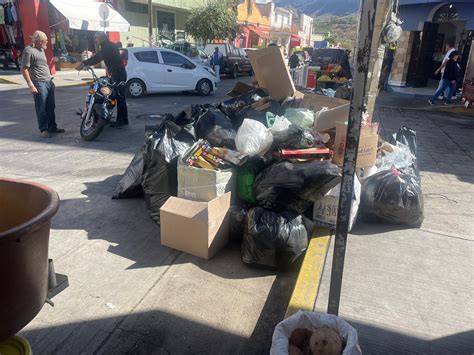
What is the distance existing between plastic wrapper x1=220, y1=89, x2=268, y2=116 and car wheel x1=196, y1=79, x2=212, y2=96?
→ 8073 millimetres

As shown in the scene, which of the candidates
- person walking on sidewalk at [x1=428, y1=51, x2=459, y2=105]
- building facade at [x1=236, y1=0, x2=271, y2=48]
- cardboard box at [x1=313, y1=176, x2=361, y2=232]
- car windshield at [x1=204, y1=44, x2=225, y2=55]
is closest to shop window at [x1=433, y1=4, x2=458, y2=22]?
person walking on sidewalk at [x1=428, y1=51, x2=459, y2=105]

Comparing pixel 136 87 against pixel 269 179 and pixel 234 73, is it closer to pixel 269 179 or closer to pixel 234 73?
pixel 234 73

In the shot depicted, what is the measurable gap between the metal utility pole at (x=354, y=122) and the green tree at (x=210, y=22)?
84.2 feet

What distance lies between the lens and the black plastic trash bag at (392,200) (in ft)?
12.3

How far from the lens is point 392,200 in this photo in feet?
12.3

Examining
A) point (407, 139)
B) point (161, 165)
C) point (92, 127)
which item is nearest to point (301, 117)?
point (407, 139)

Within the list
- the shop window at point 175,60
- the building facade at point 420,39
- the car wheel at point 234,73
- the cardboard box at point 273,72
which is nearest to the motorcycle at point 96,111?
the cardboard box at point 273,72

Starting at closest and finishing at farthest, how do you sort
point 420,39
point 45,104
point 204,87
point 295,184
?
point 295,184
point 45,104
point 204,87
point 420,39

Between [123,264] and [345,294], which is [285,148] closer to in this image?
[345,294]

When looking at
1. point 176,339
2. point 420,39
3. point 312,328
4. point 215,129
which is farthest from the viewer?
point 420,39

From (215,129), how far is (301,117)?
3.74ft

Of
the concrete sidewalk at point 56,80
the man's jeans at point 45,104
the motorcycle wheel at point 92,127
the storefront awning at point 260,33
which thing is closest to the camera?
the man's jeans at point 45,104

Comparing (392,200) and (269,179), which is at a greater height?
(269,179)

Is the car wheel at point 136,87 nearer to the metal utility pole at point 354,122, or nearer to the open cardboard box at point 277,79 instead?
the open cardboard box at point 277,79
